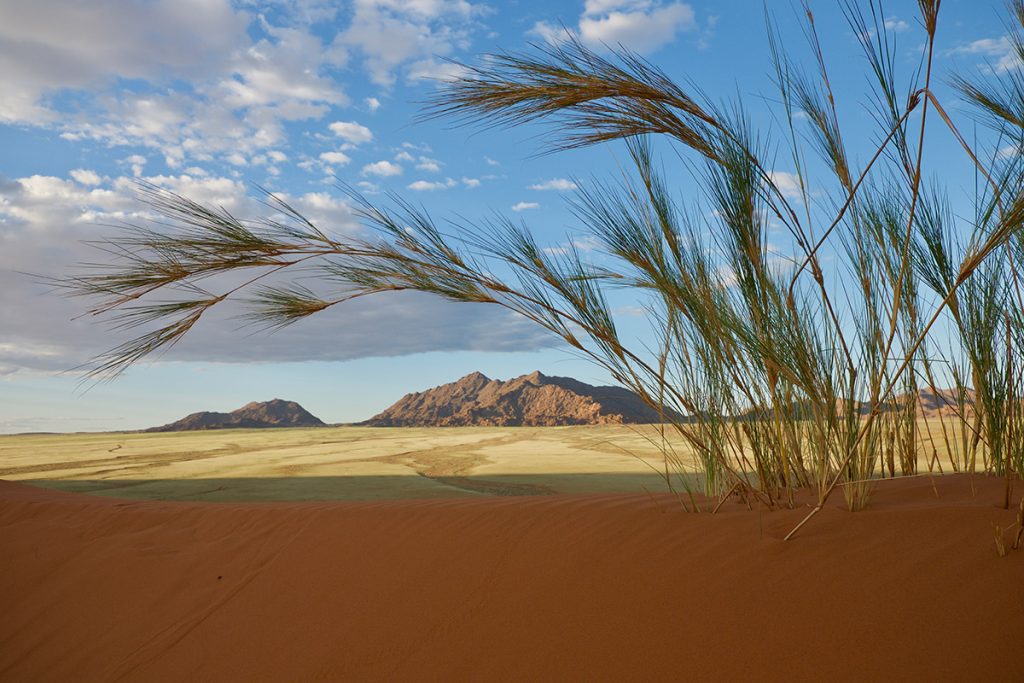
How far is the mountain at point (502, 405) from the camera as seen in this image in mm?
14602

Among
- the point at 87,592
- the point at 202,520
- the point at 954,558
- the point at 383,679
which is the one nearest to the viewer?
the point at 954,558

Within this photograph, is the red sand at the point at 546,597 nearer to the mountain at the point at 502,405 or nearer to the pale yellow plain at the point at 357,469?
the pale yellow plain at the point at 357,469

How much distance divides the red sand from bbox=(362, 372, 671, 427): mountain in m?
10.1

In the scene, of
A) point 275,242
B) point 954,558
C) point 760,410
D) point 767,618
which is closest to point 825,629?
point 767,618

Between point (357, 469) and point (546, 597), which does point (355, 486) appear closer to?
point (357, 469)

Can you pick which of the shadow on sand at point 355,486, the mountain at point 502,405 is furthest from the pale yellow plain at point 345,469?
the mountain at point 502,405

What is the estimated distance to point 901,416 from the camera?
2520 millimetres

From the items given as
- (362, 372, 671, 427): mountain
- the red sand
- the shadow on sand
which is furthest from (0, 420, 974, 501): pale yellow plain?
(362, 372, 671, 427): mountain

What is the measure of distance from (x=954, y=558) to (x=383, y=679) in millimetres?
1436

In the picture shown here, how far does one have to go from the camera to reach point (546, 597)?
1.85 meters

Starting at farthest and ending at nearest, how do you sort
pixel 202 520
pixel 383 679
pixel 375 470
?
Result: pixel 375 470, pixel 202 520, pixel 383 679

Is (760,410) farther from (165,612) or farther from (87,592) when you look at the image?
(87,592)

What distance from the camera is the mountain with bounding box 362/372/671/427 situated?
1460cm

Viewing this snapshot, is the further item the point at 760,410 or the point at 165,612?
the point at 165,612
